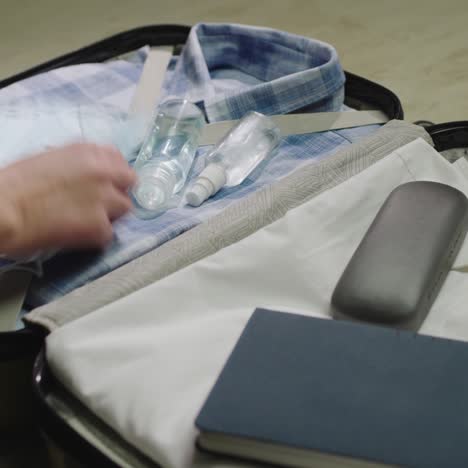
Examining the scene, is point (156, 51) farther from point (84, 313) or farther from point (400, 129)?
point (84, 313)

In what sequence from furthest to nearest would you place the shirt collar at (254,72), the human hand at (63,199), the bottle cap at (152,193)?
the shirt collar at (254,72), the bottle cap at (152,193), the human hand at (63,199)

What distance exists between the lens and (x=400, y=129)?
65 centimetres

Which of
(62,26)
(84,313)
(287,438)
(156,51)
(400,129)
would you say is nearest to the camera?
(287,438)

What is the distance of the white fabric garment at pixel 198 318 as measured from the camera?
0.41 m

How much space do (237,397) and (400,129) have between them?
36 centimetres

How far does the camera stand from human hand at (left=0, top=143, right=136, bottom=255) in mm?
500

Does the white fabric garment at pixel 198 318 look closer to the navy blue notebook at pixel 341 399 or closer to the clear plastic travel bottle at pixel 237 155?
Answer: the navy blue notebook at pixel 341 399

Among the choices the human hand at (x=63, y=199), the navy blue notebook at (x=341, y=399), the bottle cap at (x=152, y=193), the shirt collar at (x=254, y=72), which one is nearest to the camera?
the navy blue notebook at (x=341, y=399)

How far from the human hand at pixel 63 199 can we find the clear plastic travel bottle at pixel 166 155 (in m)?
0.05

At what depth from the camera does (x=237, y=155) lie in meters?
0.70

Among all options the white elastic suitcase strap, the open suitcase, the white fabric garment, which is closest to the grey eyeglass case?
the white fabric garment

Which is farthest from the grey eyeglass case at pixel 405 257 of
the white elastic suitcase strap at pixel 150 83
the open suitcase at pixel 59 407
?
the white elastic suitcase strap at pixel 150 83

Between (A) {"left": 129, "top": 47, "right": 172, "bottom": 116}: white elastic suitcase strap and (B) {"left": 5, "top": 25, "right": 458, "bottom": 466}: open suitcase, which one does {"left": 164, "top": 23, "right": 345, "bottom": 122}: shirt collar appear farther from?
(B) {"left": 5, "top": 25, "right": 458, "bottom": 466}: open suitcase

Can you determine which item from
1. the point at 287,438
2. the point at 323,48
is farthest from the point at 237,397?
the point at 323,48
